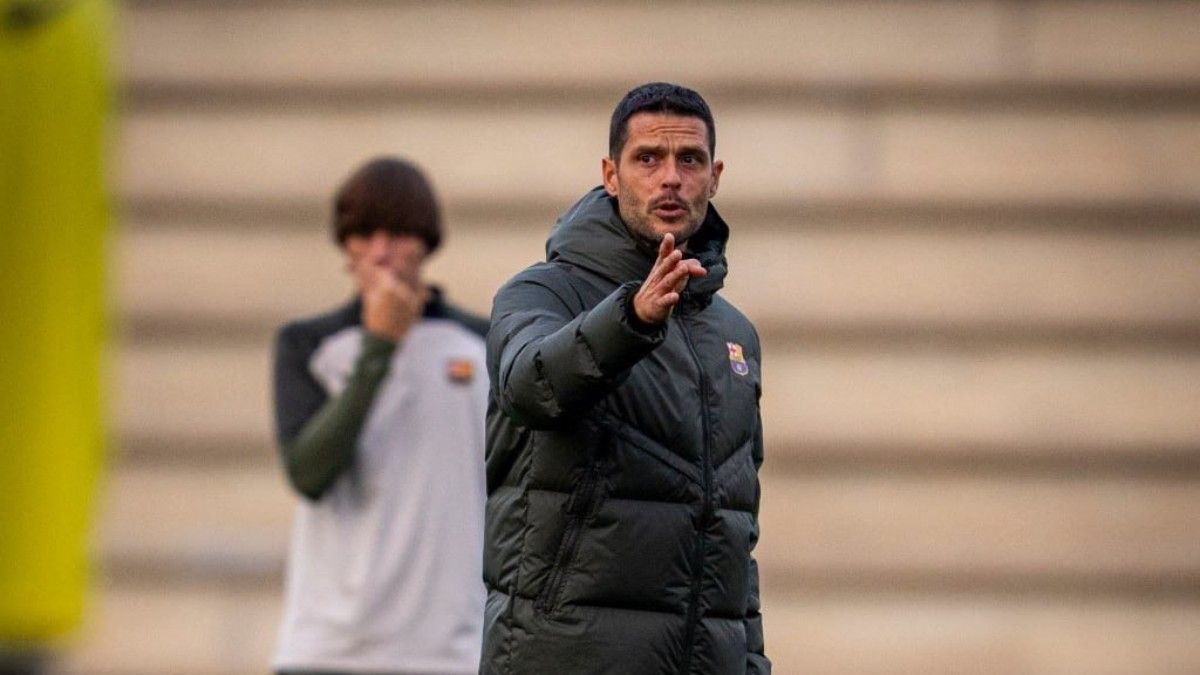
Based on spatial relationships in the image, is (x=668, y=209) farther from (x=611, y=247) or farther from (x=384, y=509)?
(x=384, y=509)

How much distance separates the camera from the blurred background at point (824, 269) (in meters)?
9.38

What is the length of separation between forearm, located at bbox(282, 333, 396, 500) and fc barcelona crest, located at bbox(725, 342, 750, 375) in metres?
1.52

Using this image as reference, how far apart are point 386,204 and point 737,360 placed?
178cm

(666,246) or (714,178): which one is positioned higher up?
(714,178)

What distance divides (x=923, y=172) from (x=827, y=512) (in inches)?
52.0

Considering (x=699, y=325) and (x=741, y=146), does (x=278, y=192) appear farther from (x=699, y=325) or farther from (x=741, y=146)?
(x=699, y=325)

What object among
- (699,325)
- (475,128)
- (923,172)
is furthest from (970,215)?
(699,325)

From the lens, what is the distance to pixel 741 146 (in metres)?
9.61

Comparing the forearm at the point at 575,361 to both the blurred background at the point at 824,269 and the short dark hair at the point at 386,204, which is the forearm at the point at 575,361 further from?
the blurred background at the point at 824,269

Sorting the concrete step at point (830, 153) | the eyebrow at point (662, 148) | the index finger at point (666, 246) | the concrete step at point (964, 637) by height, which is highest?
the concrete step at point (830, 153)

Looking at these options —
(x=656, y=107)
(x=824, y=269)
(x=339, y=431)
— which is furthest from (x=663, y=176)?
(x=824, y=269)

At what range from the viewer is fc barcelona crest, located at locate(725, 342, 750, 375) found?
5.09 metres

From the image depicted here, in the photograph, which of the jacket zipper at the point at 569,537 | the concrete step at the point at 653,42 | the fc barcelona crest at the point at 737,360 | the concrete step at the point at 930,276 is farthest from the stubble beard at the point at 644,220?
the concrete step at the point at 653,42

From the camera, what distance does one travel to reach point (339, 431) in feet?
21.0
